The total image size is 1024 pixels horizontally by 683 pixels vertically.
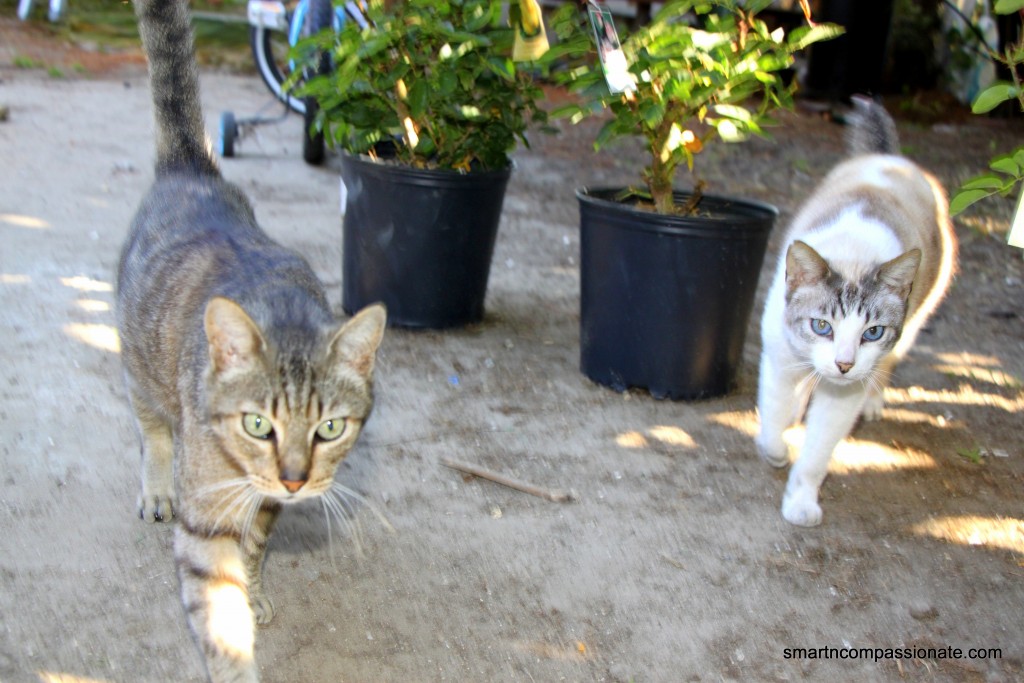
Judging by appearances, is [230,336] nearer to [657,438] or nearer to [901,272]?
[657,438]

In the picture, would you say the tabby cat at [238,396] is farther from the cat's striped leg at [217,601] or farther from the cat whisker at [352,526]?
the cat whisker at [352,526]

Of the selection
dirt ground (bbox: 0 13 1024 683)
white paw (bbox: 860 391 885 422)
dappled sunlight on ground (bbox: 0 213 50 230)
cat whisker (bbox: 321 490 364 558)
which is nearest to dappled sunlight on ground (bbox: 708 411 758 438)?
dirt ground (bbox: 0 13 1024 683)

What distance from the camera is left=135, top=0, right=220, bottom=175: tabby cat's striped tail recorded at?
315 centimetres

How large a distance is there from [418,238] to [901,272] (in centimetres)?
215

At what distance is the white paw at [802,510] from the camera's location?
3.40m

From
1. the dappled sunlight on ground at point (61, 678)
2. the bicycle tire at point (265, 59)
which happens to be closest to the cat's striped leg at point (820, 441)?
the dappled sunlight on ground at point (61, 678)

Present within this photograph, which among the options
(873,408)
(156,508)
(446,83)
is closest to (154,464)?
(156,508)

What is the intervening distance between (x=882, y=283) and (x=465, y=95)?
209 cm

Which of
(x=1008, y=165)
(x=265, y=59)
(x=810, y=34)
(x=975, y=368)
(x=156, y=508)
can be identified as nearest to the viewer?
(x=1008, y=165)

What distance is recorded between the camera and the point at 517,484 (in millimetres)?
3453

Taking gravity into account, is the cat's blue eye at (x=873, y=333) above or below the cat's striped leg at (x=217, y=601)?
above

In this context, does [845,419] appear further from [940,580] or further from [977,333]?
[977,333]

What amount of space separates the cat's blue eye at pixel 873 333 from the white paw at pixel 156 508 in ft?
7.72

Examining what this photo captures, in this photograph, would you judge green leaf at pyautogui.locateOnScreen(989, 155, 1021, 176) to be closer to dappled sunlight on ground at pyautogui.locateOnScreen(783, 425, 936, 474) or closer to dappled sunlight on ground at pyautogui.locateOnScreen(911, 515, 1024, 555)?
dappled sunlight on ground at pyautogui.locateOnScreen(911, 515, 1024, 555)
